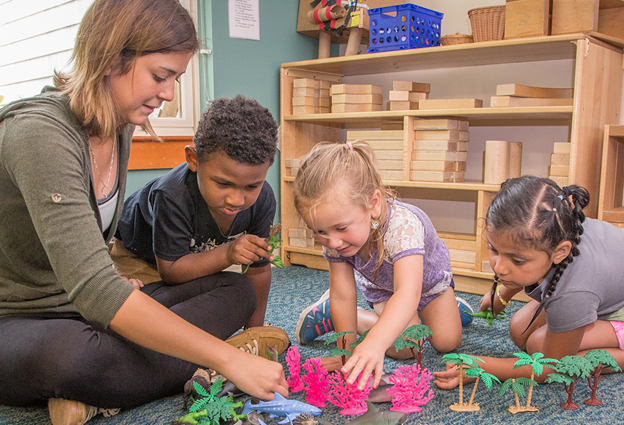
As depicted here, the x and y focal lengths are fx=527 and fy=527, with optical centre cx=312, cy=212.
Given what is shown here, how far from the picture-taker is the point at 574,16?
2.03 m

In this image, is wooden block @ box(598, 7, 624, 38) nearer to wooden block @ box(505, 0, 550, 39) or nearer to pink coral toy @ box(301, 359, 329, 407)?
wooden block @ box(505, 0, 550, 39)

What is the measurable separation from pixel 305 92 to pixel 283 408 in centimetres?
194

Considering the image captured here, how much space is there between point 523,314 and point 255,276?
0.83 meters

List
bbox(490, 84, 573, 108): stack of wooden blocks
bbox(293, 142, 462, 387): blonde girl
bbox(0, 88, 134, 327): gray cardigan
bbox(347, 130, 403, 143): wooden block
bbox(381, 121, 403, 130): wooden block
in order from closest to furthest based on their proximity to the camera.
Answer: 1. bbox(0, 88, 134, 327): gray cardigan
2. bbox(293, 142, 462, 387): blonde girl
3. bbox(490, 84, 573, 108): stack of wooden blocks
4. bbox(347, 130, 403, 143): wooden block
5. bbox(381, 121, 403, 130): wooden block

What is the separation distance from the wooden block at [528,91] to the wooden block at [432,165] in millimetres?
367

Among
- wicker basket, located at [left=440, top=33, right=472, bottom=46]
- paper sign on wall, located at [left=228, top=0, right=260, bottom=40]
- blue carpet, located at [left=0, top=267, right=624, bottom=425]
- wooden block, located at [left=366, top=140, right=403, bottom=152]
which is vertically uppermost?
paper sign on wall, located at [left=228, top=0, right=260, bottom=40]

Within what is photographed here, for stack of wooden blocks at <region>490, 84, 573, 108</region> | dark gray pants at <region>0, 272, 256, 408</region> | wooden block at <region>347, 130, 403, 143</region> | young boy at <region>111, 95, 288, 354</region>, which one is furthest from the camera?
wooden block at <region>347, 130, 403, 143</region>

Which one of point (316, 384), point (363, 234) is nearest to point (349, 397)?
point (316, 384)

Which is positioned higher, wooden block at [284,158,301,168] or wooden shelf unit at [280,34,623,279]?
wooden shelf unit at [280,34,623,279]

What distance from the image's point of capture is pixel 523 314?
1615 millimetres

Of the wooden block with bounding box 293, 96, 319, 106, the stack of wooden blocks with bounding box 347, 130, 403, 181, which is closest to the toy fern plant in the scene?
the stack of wooden blocks with bounding box 347, 130, 403, 181

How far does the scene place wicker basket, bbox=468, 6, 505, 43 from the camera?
220 cm

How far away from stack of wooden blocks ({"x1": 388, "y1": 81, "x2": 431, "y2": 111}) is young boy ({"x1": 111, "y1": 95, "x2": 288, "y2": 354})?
1135mm

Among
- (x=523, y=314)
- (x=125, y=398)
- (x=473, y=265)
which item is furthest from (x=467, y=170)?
(x=125, y=398)
